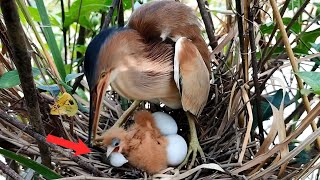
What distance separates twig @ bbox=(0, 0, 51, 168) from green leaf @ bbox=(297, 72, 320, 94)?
472 mm

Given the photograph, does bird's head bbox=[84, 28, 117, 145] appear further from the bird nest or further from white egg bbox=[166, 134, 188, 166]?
white egg bbox=[166, 134, 188, 166]

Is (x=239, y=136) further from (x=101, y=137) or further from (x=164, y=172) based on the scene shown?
(x=101, y=137)

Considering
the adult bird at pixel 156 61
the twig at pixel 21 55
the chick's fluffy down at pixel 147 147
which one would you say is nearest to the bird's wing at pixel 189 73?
the adult bird at pixel 156 61

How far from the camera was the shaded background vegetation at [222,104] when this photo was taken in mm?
1021

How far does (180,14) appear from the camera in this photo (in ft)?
4.56

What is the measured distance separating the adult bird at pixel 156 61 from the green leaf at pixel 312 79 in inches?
14.3

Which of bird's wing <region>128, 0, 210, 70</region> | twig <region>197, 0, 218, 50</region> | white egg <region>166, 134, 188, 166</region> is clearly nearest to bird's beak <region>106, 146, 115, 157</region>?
white egg <region>166, 134, 188, 166</region>

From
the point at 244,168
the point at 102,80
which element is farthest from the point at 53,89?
the point at 244,168

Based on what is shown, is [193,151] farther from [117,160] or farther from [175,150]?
[117,160]

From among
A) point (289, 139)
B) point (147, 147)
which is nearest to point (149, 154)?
point (147, 147)

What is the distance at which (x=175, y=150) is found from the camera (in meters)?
1.29

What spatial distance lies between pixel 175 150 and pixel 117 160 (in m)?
0.14

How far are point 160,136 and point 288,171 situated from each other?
1.04 feet

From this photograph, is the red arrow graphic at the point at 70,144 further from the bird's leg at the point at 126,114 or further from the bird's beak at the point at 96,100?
the bird's leg at the point at 126,114
